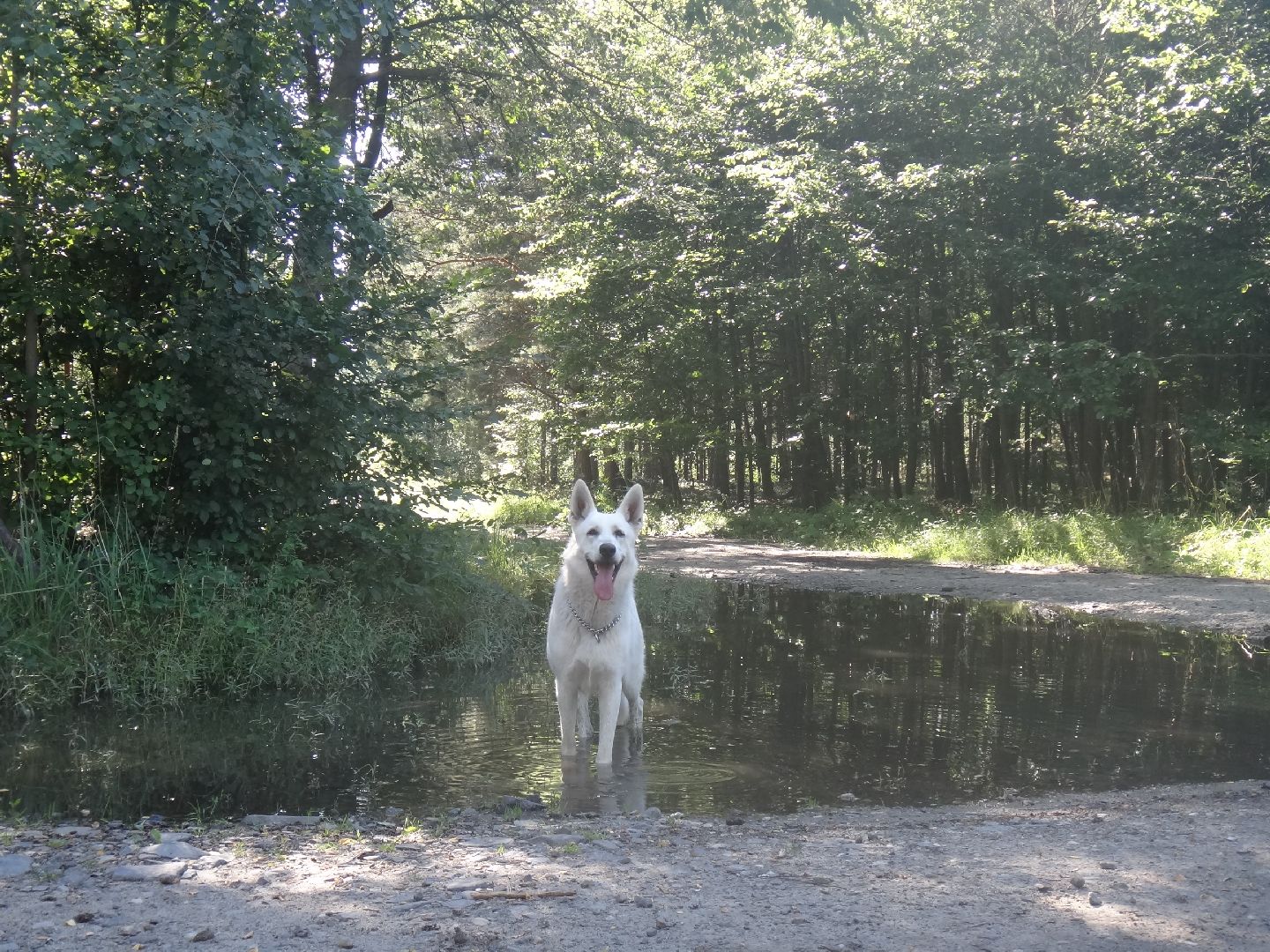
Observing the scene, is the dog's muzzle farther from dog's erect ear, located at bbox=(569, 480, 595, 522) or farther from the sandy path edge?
the sandy path edge

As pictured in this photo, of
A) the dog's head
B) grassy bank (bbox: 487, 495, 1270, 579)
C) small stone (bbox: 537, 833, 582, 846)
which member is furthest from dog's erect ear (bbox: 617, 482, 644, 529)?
grassy bank (bbox: 487, 495, 1270, 579)

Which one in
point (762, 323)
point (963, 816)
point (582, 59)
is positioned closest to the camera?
point (963, 816)

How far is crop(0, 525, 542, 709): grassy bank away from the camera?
26.7 feet

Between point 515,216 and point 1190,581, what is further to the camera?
point 515,216

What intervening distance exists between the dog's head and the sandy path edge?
8.63 metres

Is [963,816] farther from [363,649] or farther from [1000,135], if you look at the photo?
[1000,135]

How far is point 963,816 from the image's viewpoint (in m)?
5.45

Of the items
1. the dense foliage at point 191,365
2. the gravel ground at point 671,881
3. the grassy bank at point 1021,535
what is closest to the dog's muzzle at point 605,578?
the gravel ground at point 671,881

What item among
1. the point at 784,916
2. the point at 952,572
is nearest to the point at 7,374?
the point at 784,916

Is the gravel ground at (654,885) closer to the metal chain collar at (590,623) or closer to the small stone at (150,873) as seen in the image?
the small stone at (150,873)

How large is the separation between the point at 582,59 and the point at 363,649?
32.6 feet

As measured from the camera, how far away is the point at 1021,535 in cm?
1994

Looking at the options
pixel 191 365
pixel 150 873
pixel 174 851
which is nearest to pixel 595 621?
pixel 174 851

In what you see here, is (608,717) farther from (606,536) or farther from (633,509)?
(633,509)
